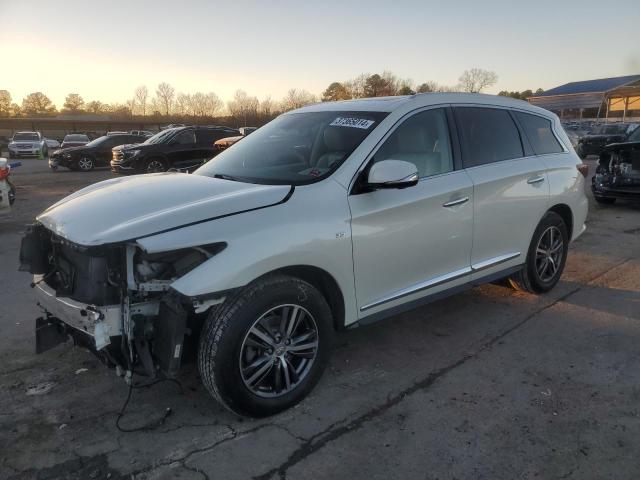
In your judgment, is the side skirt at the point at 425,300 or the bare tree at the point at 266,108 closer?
the side skirt at the point at 425,300

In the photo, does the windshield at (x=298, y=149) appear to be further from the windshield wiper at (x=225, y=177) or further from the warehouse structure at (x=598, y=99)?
the warehouse structure at (x=598, y=99)

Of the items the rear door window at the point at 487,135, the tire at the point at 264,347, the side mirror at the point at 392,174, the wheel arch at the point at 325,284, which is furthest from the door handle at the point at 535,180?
the tire at the point at 264,347

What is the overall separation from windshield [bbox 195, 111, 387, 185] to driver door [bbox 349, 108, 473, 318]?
24 cm

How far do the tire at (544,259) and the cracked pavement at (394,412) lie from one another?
34cm

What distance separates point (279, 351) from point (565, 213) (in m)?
3.54

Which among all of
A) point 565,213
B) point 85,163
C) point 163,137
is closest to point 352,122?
point 565,213

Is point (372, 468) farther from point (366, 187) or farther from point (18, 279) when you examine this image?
point (18, 279)

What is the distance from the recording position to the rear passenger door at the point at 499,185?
4.09 meters

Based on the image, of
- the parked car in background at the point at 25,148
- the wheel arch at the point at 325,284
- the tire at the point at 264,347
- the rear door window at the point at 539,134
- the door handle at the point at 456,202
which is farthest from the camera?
the parked car in background at the point at 25,148

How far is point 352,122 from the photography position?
12.3ft

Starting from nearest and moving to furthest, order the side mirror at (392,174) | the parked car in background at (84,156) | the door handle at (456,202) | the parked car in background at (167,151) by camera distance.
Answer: the side mirror at (392,174)
the door handle at (456,202)
the parked car in background at (167,151)
the parked car in background at (84,156)

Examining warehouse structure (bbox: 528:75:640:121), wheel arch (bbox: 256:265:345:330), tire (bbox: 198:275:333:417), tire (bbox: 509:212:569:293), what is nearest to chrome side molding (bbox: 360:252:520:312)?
wheel arch (bbox: 256:265:345:330)

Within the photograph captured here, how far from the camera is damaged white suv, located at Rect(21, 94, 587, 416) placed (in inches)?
106

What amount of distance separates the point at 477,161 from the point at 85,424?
3346 millimetres
